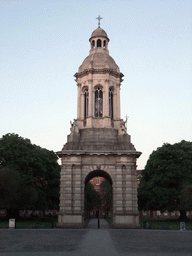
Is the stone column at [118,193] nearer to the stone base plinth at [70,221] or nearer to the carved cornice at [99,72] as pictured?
the stone base plinth at [70,221]

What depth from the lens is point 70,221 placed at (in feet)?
106

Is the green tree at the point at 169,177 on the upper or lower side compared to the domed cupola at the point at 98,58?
lower

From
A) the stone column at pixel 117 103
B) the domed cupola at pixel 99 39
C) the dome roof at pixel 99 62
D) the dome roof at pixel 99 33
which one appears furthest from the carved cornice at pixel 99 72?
the dome roof at pixel 99 33

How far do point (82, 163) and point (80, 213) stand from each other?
5884 mm

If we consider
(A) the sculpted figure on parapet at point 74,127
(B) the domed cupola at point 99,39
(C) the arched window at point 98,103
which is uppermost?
(B) the domed cupola at point 99,39

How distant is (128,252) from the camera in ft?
50.4

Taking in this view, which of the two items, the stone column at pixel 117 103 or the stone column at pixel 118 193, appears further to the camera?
the stone column at pixel 117 103

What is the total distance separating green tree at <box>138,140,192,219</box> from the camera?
149ft

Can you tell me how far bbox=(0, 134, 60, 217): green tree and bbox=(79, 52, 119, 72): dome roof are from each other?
Result: 52.8 ft

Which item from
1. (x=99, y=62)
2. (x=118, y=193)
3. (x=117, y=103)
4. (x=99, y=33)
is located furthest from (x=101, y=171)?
(x=99, y=33)

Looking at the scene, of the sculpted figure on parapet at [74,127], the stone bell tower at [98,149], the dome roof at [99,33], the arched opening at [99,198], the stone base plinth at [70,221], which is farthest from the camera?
the arched opening at [99,198]

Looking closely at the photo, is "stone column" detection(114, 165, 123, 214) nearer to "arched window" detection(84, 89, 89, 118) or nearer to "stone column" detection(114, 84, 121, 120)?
"stone column" detection(114, 84, 121, 120)

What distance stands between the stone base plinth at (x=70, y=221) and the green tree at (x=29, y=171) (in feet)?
25.7

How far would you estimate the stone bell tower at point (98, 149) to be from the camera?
32906 mm
